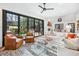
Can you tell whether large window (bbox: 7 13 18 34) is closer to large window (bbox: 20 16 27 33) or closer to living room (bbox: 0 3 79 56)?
Answer: living room (bbox: 0 3 79 56)

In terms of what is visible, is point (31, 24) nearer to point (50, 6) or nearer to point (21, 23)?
point (21, 23)

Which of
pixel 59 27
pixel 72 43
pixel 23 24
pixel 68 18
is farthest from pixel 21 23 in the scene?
pixel 72 43

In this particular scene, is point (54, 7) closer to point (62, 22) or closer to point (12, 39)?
point (62, 22)

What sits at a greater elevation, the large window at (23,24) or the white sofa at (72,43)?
the large window at (23,24)

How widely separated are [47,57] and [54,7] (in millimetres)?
1598

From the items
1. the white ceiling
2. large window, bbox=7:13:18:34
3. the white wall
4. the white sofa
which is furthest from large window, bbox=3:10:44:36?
the white sofa

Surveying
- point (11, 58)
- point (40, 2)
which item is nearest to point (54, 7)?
point (40, 2)

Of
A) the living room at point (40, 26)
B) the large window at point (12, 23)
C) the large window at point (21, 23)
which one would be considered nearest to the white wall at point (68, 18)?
the living room at point (40, 26)

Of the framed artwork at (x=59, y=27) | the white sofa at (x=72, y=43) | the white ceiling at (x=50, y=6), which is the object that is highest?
the white ceiling at (x=50, y=6)

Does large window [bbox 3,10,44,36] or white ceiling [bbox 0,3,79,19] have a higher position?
white ceiling [bbox 0,3,79,19]

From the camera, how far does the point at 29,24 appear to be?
361 centimetres

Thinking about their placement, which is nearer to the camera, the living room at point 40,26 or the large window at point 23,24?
the living room at point 40,26

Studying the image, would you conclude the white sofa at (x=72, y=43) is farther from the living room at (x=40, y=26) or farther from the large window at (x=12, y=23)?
the large window at (x=12, y=23)

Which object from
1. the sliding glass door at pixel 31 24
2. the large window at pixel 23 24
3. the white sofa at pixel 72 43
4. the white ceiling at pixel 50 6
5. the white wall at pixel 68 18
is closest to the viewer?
the white ceiling at pixel 50 6
